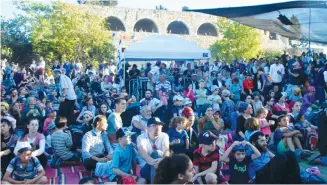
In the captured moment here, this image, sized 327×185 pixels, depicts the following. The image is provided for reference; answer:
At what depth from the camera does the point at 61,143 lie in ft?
21.9

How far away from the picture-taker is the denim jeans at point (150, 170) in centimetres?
516

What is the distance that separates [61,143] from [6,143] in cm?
100

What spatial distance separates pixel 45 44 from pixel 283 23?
19.5m

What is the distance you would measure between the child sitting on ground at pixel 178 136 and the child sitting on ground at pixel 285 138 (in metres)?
1.52

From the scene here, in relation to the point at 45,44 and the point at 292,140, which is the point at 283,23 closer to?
the point at 292,140

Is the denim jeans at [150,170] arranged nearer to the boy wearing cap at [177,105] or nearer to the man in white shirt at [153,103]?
the boy wearing cap at [177,105]

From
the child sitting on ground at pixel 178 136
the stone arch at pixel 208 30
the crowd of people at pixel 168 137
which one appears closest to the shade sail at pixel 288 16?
the crowd of people at pixel 168 137

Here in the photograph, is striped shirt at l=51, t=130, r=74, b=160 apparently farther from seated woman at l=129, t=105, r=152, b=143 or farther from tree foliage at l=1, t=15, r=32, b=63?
Result: tree foliage at l=1, t=15, r=32, b=63

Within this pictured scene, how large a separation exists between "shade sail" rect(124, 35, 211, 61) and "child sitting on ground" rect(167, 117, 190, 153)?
8.56 meters

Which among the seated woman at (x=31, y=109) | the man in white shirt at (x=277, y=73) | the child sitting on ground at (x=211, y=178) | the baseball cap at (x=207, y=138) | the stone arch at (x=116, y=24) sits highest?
the stone arch at (x=116, y=24)

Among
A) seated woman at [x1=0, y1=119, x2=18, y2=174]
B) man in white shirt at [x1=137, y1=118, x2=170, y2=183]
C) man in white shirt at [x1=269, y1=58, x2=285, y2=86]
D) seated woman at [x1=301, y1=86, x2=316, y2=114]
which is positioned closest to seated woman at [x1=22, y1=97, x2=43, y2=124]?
seated woman at [x1=0, y1=119, x2=18, y2=174]

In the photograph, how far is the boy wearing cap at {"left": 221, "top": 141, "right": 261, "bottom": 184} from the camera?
4.85m

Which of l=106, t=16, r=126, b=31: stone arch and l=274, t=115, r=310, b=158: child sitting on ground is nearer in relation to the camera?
l=274, t=115, r=310, b=158: child sitting on ground

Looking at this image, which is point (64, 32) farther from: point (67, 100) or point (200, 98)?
point (67, 100)
